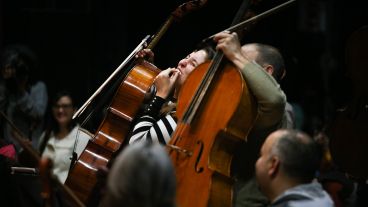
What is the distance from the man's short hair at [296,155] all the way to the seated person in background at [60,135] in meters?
3.18

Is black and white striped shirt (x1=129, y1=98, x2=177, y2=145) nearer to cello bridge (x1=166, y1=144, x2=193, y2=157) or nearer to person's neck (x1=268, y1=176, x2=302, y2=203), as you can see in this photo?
cello bridge (x1=166, y1=144, x2=193, y2=157)

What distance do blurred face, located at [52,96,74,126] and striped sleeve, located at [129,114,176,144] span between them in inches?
100

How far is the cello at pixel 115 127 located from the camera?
15.2ft

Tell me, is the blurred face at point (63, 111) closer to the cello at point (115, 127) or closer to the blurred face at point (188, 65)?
the cello at point (115, 127)

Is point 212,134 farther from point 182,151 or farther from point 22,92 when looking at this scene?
point 22,92

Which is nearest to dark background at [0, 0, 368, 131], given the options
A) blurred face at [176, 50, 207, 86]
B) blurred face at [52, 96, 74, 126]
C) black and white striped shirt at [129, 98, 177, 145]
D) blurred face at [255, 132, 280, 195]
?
blurred face at [52, 96, 74, 126]

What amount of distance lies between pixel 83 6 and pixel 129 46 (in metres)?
0.65

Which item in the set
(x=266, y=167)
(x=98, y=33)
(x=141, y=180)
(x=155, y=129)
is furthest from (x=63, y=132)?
(x=141, y=180)

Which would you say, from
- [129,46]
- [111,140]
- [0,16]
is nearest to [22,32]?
[0,16]

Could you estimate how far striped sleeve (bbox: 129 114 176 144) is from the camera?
13.8 feet

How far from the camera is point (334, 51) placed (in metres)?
12.0

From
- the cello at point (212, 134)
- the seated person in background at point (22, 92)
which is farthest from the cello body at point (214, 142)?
the seated person in background at point (22, 92)

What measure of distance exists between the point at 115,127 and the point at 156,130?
563 millimetres

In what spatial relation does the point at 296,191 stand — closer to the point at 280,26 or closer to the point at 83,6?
the point at 83,6
